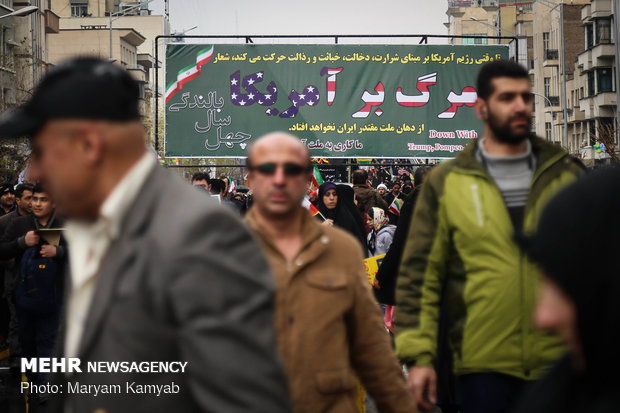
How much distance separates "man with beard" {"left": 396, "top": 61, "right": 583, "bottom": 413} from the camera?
13.6 feet

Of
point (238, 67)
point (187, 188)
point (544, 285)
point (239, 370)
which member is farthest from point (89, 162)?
point (238, 67)

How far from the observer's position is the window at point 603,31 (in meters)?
74.7

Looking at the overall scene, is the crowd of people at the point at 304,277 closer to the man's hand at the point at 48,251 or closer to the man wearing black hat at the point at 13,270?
the man's hand at the point at 48,251

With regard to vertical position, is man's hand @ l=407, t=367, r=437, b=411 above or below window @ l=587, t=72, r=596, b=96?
below

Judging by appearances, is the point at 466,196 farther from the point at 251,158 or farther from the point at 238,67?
the point at 238,67

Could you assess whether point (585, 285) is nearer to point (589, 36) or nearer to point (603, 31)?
point (603, 31)

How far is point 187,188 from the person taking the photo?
2170mm

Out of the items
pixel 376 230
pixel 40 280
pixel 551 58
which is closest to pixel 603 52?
pixel 551 58

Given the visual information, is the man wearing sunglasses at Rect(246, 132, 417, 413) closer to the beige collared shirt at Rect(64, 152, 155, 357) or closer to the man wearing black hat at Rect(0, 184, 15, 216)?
the beige collared shirt at Rect(64, 152, 155, 357)

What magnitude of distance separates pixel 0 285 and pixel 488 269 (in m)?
8.26

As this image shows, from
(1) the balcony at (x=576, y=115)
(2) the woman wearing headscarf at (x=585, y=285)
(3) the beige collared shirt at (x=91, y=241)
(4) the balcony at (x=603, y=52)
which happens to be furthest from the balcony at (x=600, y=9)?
(2) the woman wearing headscarf at (x=585, y=285)

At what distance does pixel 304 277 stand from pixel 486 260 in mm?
788

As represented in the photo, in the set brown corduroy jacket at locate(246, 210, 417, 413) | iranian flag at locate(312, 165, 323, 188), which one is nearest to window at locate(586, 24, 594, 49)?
iranian flag at locate(312, 165, 323, 188)

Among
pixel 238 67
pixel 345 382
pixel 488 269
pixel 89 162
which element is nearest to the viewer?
pixel 89 162
